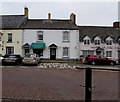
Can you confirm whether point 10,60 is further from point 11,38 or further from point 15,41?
point 11,38

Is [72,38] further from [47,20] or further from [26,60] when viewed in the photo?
[26,60]

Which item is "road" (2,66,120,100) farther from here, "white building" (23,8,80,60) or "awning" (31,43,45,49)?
"white building" (23,8,80,60)

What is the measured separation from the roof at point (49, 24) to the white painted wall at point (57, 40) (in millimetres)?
900

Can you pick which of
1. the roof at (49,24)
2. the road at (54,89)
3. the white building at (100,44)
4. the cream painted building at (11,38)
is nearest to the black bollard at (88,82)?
the road at (54,89)

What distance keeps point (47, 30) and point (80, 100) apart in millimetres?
24099

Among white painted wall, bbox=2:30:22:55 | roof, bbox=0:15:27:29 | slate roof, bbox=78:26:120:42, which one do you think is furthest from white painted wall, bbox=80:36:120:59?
roof, bbox=0:15:27:29

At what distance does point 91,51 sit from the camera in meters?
30.2

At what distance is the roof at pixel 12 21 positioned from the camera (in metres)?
28.9

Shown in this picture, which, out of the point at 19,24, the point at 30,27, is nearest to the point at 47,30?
the point at 30,27

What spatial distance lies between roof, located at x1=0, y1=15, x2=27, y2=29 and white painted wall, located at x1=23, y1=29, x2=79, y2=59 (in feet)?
8.04

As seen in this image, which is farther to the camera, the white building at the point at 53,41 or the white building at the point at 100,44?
the white building at the point at 100,44

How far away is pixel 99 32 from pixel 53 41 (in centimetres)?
1076

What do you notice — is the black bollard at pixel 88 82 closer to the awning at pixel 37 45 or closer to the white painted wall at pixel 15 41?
the awning at pixel 37 45

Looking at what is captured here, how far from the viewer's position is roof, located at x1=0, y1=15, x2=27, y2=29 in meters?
28.9
